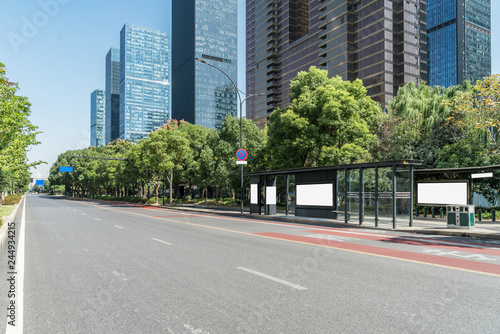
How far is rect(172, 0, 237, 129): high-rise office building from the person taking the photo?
181 metres

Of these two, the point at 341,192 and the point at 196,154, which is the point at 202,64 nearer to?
the point at 196,154

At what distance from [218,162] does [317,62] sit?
236ft

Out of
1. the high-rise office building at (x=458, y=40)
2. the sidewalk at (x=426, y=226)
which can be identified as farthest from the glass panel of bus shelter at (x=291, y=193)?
the high-rise office building at (x=458, y=40)

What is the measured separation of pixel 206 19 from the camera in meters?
188

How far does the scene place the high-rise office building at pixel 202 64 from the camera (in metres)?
181

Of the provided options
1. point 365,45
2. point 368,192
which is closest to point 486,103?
point 368,192

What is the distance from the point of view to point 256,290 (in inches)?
226

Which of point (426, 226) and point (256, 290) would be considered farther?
point (426, 226)

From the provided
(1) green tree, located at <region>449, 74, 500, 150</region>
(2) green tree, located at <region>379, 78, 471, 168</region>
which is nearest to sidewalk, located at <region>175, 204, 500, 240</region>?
(1) green tree, located at <region>449, 74, 500, 150</region>

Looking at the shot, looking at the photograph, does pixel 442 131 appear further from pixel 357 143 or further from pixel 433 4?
pixel 433 4

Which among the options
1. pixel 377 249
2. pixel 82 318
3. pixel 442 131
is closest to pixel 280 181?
pixel 442 131

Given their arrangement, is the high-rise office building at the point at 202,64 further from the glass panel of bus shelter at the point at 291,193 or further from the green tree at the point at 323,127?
the glass panel of bus shelter at the point at 291,193

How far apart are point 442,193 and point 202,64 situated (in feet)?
576

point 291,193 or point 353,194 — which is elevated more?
point 353,194
